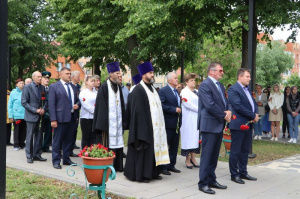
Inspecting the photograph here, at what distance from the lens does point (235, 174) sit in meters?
7.44

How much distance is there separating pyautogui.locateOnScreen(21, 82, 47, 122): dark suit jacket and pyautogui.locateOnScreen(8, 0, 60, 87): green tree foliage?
21.1 meters

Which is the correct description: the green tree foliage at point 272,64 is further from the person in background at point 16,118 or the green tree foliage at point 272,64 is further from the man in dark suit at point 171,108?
the man in dark suit at point 171,108

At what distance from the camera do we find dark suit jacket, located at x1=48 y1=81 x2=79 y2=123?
849 centimetres

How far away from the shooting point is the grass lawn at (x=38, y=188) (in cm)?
617

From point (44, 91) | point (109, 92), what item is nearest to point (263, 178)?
point (109, 92)

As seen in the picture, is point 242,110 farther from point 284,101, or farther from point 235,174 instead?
point 284,101

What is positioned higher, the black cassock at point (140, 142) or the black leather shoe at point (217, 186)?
the black cassock at point (140, 142)

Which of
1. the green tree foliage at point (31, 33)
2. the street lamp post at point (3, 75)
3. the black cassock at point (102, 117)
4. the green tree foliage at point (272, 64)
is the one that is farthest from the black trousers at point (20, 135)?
the green tree foliage at point (272, 64)

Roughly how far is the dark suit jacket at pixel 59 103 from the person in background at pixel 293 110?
8.82m

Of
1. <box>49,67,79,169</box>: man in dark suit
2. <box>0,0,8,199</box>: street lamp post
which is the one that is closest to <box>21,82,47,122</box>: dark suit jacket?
<box>49,67,79,169</box>: man in dark suit

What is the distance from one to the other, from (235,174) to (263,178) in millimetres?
775

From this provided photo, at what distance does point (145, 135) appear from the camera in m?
Answer: 7.22

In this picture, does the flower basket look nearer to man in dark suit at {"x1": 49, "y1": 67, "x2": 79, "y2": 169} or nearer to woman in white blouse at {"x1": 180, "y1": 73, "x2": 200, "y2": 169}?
man in dark suit at {"x1": 49, "y1": 67, "x2": 79, "y2": 169}

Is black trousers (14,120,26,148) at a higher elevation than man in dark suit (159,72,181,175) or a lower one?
lower
